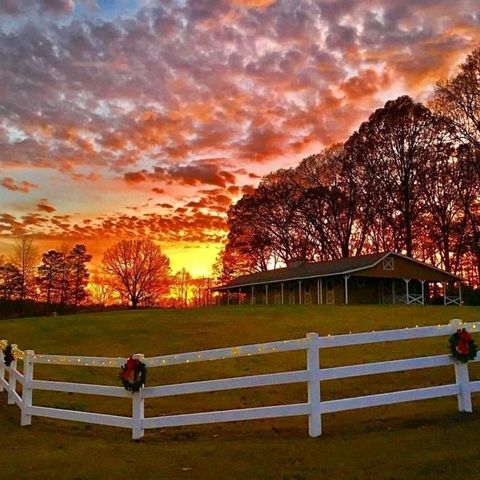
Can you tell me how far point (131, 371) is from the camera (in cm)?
868

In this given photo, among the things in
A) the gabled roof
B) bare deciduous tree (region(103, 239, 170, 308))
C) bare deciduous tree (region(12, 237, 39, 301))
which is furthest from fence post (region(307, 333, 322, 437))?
bare deciduous tree (region(103, 239, 170, 308))

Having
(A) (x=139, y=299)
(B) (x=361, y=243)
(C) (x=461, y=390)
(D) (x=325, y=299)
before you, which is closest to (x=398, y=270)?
(D) (x=325, y=299)

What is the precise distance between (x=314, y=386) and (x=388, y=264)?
115ft

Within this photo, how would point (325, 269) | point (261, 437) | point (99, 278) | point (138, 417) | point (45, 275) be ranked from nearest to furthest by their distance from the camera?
point (261, 437) < point (138, 417) < point (325, 269) < point (45, 275) < point (99, 278)

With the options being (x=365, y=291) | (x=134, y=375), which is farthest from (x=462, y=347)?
(x=365, y=291)

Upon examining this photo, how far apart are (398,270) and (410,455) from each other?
120ft

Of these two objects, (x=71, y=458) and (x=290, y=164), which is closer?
(x=71, y=458)

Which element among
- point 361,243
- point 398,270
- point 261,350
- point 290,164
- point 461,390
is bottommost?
point 461,390

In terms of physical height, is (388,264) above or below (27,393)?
above

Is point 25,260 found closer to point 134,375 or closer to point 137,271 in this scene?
point 137,271

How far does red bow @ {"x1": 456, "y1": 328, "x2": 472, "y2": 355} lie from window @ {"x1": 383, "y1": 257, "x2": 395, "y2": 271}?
33624 mm

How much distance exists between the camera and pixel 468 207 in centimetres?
4456

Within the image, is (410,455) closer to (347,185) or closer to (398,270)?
(398,270)

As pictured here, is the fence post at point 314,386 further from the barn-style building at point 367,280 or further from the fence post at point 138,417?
the barn-style building at point 367,280
